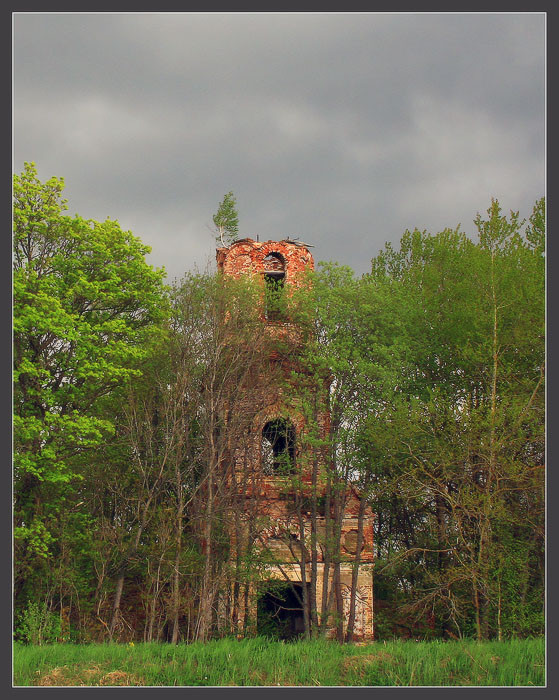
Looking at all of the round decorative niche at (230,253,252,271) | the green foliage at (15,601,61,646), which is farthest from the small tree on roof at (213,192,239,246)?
the green foliage at (15,601,61,646)

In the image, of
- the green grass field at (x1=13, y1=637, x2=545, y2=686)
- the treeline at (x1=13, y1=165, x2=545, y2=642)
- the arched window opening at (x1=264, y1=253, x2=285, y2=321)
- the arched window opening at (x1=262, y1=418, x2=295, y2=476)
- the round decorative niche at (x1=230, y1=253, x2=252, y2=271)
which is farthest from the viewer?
the round decorative niche at (x1=230, y1=253, x2=252, y2=271)

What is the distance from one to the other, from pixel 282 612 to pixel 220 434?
6348mm

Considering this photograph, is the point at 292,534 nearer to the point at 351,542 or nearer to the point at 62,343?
the point at 351,542

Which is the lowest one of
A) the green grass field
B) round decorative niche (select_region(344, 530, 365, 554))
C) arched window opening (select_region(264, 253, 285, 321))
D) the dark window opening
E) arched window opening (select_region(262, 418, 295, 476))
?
the dark window opening

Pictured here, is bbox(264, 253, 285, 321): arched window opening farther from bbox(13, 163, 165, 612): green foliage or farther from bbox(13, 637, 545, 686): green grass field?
bbox(13, 637, 545, 686): green grass field

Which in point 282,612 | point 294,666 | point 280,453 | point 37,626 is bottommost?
point 282,612

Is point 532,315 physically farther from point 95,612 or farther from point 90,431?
point 95,612

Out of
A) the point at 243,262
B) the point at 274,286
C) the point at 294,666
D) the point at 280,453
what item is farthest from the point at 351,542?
the point at 294,666

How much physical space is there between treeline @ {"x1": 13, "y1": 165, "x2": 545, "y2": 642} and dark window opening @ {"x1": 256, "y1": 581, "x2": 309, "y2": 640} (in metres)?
0.61

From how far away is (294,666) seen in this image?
11.8 m

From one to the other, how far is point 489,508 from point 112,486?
9314 mm

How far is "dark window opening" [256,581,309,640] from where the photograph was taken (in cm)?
1900

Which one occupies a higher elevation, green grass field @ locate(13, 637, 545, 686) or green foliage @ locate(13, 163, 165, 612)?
green foliage @ locate(13, 163, 165, 612)

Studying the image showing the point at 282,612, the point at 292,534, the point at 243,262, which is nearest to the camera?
the point at 292,534
